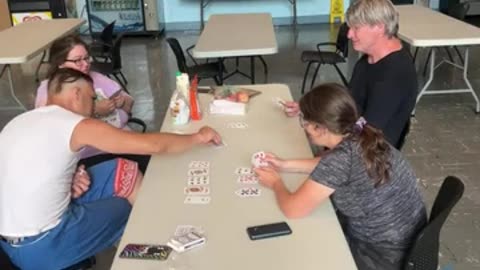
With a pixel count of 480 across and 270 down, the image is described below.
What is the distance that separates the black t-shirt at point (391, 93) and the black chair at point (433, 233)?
61cm

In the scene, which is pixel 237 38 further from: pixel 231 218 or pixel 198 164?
pixel 231 218

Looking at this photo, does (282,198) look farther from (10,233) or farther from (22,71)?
(22,71)

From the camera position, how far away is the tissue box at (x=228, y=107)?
2.49 meters

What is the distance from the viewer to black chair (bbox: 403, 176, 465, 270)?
1.57 metres

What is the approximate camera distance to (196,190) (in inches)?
69.0

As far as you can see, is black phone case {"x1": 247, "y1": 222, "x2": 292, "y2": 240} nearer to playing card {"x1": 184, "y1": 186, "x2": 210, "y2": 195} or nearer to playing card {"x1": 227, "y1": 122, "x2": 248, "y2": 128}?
playing card {"x1": 184, "y1": 186, "x2": 210, "y2": 195}

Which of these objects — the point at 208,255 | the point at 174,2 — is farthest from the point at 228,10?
the point at 208,255

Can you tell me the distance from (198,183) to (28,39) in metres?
3.49

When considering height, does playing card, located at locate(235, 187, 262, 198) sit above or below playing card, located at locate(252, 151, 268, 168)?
below

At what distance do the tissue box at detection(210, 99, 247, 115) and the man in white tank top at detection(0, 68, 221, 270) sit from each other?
0.57 m

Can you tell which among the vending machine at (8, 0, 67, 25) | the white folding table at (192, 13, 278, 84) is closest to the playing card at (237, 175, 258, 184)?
the white folding table at (192, 13, 278, 84)

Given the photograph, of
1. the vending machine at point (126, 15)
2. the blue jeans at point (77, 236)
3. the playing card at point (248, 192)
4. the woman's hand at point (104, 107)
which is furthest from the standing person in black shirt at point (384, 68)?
the vending machine at point (126, 15)

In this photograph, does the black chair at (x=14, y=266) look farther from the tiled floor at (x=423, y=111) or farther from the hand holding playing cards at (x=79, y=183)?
the tiled floor at (x=423, y=111)

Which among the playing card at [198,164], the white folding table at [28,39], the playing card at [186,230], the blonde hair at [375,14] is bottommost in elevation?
the white folding table at [28,39]
